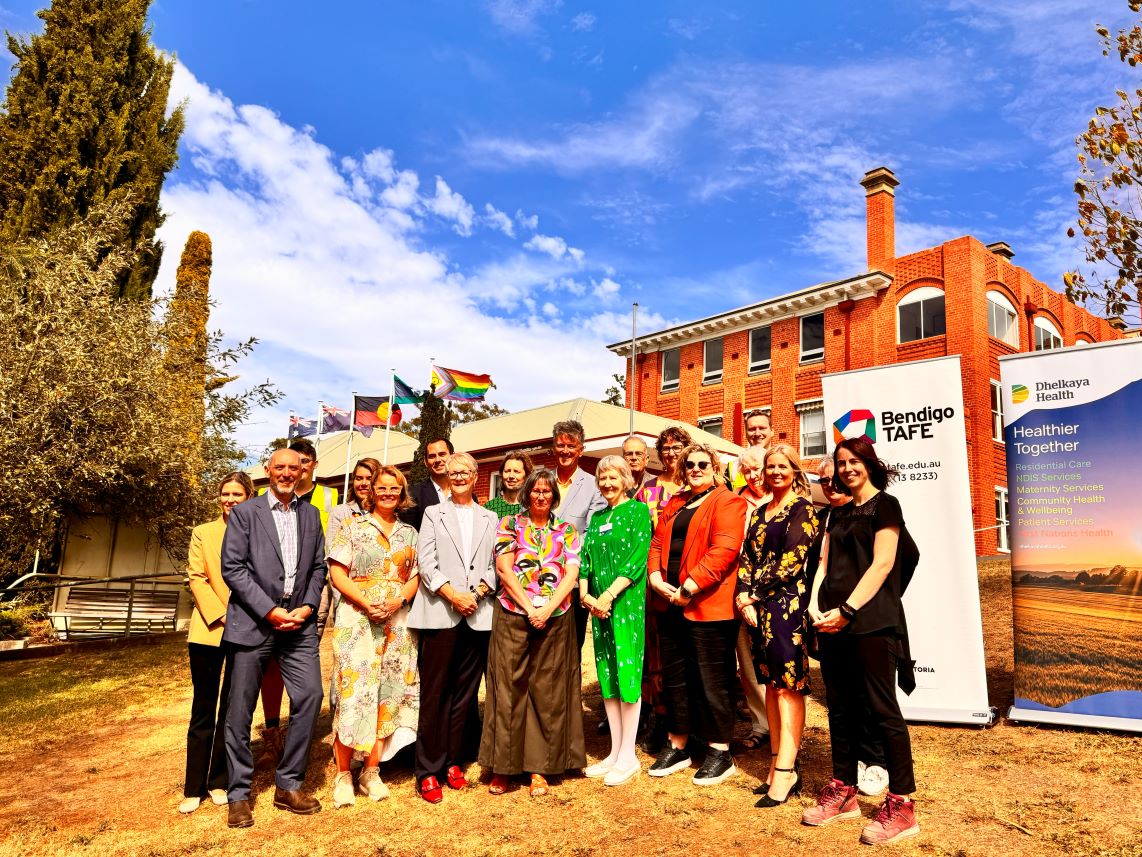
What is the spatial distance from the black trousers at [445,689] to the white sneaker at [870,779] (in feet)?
8.28

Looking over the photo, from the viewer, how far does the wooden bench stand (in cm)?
1322

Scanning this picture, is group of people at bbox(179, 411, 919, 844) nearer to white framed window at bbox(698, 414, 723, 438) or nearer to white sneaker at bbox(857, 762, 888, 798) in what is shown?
white sneaker at bbox(857, 762, 888, 798)

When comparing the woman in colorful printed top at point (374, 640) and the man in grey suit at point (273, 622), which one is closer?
the man in grey suit at point (273, 622)

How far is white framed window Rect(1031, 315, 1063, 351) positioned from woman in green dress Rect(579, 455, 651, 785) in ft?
78.2

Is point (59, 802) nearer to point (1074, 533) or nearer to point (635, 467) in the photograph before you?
point (635, 467)

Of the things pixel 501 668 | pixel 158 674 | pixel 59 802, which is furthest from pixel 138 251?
pixel 501 668

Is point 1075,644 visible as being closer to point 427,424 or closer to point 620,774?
point 620,774

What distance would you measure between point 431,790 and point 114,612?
1102 centimetres

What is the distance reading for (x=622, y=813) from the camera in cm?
474

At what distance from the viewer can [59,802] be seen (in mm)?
5566

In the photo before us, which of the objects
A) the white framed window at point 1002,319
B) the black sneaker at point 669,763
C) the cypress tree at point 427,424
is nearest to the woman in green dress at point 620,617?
→ the black sneaker at point 669,763

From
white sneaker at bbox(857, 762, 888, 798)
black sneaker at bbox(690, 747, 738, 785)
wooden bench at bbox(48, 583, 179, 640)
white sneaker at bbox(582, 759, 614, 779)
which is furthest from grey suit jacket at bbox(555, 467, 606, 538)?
wooden bench at bbox(48, 583, 179, 640)

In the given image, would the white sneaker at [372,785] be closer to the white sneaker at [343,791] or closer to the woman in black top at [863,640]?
the white sneaker at [343,791]

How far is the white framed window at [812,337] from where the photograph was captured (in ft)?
83.5
